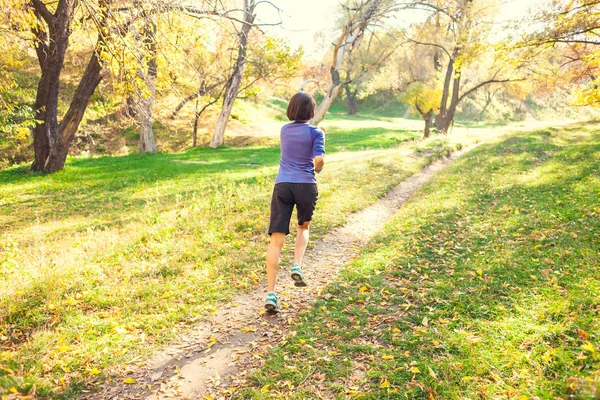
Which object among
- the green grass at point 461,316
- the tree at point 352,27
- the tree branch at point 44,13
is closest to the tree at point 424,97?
the tree at point 352,27

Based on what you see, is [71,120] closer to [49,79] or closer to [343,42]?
[49,79]

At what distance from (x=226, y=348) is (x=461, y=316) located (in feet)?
9.33

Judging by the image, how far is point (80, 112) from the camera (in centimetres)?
1497

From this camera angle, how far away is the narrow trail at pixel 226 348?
146 inches

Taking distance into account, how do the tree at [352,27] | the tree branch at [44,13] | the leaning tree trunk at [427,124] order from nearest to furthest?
the tree branch at [44,13]
the tree at [352,27]
the leaning tree trunk at [427,124]

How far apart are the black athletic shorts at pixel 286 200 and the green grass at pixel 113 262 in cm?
156

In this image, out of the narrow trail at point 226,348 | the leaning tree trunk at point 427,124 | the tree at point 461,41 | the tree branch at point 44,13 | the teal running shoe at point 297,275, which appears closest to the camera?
the narrow trail at point 226,348

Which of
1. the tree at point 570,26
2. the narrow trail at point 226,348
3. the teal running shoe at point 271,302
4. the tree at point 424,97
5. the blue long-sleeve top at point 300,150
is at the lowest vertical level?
the narrow trail at point 226,348

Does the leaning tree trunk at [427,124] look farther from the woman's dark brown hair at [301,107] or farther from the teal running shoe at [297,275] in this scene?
the teal running shoe at [297,275]

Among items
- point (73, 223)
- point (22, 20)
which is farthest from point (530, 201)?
point (22, 20)

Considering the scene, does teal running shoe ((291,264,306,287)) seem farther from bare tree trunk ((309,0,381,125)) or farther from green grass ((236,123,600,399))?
bare tree trunk ((309,0,381,125))

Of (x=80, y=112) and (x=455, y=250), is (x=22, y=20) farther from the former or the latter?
(x=455, y=250)

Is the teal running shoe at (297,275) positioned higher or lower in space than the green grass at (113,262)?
higher

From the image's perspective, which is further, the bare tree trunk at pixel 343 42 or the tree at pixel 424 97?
the tree at pixel 424 97
